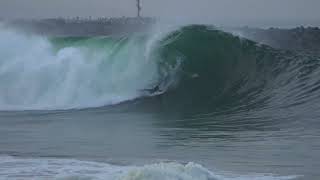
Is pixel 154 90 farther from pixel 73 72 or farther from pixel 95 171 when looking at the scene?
pixel 95 171

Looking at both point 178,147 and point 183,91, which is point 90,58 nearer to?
point 183,91

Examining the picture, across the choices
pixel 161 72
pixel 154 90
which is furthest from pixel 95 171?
pixel 161 72

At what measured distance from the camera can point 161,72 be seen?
60.3 feet

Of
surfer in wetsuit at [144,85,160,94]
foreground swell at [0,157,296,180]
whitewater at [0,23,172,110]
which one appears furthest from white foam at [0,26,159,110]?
foreground swell at [0,157,296,180]

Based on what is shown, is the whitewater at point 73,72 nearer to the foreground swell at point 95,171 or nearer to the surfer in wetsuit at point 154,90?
the surfer in wetsuit at point 154,90

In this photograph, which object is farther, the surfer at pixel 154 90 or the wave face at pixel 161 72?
the surfer at pixel 154 90

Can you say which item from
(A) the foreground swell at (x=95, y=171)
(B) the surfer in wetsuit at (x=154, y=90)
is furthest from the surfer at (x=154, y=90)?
(A) the foreground swell at (x=95, y=171)

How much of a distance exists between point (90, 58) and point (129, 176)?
45.3 ft

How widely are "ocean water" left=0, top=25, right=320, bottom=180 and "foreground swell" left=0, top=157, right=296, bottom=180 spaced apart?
0.05ft

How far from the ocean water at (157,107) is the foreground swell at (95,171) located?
0.01 m

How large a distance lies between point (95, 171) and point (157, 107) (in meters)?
7.86

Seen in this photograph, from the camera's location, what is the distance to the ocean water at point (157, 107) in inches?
341

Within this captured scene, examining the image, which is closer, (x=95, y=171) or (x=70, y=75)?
(x=95, y=171)

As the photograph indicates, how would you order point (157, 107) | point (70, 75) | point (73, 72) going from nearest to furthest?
1. point (157, 107)
2. point (70, 75)
3. point (73, 72)
